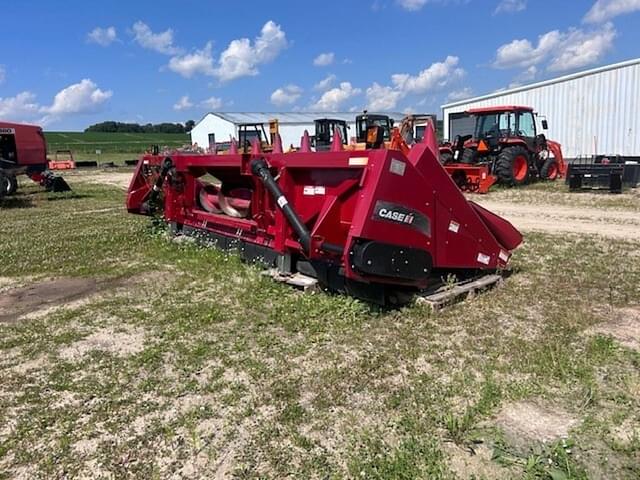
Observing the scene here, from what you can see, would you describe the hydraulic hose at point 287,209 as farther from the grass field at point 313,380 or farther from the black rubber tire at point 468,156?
the black rubber tire at point 468,156

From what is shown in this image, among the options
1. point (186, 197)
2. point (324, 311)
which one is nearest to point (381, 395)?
point (324, 311)

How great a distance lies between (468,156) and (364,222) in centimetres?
1174

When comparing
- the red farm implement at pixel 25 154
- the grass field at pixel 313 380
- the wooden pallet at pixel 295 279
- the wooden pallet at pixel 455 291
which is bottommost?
the grass field at pixel 313 380

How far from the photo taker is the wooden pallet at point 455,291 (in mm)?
4629

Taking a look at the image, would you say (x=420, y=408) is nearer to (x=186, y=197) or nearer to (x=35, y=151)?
(x=186, y=197)

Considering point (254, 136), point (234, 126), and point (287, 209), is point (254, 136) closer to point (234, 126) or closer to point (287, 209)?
point (287, 209)

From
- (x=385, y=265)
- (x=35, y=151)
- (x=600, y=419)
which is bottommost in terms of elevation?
(x=600, y=419)

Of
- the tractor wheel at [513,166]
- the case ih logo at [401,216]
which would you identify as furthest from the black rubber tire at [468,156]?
the case ih logo at [401,216]

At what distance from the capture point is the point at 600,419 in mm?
2896

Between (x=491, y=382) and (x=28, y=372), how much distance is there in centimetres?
296

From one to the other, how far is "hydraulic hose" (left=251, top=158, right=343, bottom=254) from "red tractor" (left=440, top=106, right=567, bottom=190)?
405 inches

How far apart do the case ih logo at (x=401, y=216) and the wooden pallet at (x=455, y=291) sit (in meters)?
0.56

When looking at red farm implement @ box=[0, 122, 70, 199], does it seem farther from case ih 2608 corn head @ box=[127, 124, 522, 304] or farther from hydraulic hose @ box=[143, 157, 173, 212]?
case ih 2608 corn head @ box=[127, 124, 522, 304]

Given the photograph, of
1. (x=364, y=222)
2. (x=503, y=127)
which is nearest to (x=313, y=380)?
(x=364, y=222)
